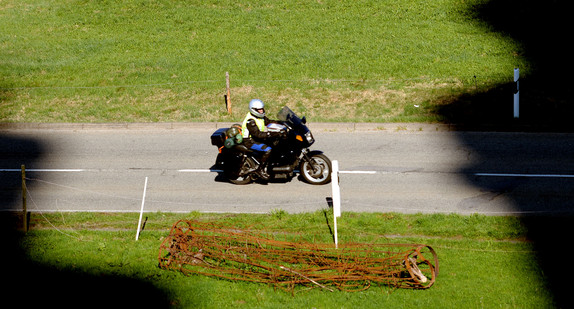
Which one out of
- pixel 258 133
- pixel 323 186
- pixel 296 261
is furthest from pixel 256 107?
pixel 296 261

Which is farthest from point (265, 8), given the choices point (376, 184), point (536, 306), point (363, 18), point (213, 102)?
point (536, 306)

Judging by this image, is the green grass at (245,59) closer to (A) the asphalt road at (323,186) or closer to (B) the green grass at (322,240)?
(A) the asphalt road at (323,186)

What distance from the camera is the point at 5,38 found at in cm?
2498

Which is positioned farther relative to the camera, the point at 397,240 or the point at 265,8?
the point at 265,8

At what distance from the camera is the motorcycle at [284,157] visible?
13.1m

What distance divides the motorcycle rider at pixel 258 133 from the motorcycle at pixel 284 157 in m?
0.11

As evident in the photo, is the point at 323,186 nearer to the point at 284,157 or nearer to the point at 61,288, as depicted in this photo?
the point at 284,157

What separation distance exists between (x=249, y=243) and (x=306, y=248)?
3.31ft

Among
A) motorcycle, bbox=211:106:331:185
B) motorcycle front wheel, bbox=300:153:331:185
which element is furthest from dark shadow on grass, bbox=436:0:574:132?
motorcycle, bbox=211:106:331:185

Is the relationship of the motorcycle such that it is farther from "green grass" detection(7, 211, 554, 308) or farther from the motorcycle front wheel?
"green grass" detection(7, 211, 554, 308)

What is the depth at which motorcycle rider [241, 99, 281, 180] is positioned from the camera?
43.0 feet

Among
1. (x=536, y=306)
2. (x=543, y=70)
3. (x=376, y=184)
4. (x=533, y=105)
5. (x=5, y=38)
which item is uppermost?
(x=5, y=38)

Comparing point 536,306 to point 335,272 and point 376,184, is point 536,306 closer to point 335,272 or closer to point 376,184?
point 335,272

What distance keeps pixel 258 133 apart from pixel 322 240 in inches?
137
